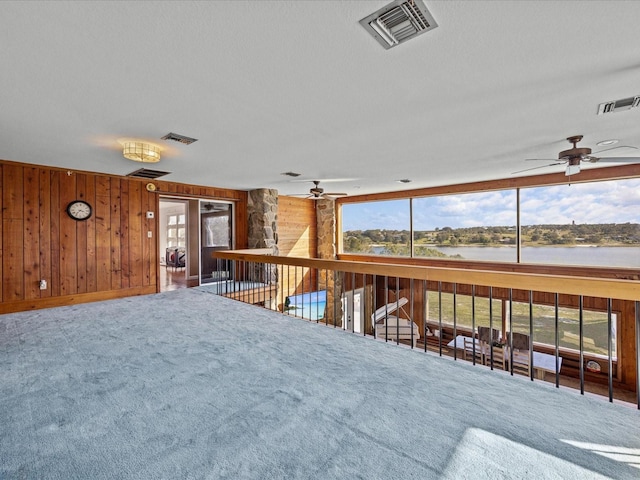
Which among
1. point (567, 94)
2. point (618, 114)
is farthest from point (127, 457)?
point (618, 114)

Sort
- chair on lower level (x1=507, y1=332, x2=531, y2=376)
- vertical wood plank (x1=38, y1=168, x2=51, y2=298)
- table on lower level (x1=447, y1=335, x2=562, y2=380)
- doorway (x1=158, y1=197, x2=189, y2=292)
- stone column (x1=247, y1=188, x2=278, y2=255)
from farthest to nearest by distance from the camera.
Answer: doorway (x1=158, y1=197, x2=189, y2=292), stone column (x1=247, y1=188, x2=278, y2=255), chair on lower level (x1=507, y1=332, x2=531, y2=376), table on lower level (x1=447, y1=335, x2=562, y2=380), vertical wood plank (x1=38, y1=168, x2=51, y2=298)

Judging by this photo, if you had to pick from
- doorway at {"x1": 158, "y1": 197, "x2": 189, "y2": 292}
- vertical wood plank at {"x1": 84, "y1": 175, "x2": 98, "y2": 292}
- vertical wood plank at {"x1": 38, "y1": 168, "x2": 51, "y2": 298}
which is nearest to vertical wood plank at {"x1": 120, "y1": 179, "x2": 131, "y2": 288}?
vertical wood plank at {"x1": 84, "y1": 175, "x2": 98, "y2": 292}

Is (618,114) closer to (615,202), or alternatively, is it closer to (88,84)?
(615,202)

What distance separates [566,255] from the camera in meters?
6.12

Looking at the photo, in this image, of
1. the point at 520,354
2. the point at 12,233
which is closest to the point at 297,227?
the point at 12,233

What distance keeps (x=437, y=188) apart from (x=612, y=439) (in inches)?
252

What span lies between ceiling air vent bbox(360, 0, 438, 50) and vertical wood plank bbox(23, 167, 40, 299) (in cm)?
582

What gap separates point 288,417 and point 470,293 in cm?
610

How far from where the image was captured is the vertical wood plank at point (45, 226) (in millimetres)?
4898

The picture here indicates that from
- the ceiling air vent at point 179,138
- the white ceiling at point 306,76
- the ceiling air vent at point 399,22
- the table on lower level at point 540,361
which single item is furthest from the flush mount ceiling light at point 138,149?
the table on lower level at point 540,361

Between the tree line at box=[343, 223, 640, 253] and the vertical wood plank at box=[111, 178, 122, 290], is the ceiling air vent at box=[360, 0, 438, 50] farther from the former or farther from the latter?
the tree line at box=[343, 223, 640, 253]

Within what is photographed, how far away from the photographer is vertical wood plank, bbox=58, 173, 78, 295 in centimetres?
510

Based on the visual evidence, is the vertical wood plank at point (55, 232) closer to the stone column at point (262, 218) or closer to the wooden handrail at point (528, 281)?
the stone column at point (262, 218)

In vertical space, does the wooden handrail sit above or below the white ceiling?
below
